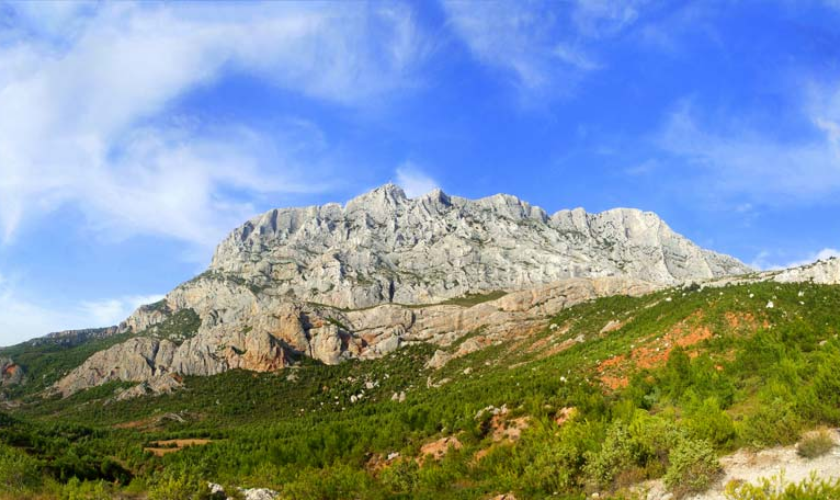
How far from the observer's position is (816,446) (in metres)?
17.9

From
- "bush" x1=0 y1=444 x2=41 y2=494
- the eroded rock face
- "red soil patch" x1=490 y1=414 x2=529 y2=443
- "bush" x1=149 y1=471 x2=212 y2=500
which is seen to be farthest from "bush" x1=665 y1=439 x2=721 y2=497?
the eroded rock face

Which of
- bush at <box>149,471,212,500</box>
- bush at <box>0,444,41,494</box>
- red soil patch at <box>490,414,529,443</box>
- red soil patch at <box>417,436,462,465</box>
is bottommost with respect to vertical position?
red soil patch at <box>417,436,462,465</box>

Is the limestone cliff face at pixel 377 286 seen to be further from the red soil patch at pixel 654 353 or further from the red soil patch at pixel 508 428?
the red soil patch at pixel 508 428

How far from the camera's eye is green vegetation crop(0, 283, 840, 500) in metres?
22.2

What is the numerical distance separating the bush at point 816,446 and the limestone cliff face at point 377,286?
8817cm

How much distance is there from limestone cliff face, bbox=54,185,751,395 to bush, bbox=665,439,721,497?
87381 mm

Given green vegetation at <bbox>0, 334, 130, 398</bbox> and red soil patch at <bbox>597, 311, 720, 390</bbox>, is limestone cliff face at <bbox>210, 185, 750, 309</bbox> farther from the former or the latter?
red soil patch at <bbox>597, 311, 720, 390</bbox>

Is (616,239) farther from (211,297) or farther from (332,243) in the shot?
(211,297)

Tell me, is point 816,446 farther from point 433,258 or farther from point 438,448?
point 433,258

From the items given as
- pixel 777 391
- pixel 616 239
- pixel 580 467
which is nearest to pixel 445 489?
pixel 580 467

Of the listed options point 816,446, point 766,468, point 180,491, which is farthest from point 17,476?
point 816,446

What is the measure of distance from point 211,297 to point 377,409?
104151mm

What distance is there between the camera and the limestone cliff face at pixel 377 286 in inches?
4569

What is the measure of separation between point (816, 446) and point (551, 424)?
20714 millimetres
